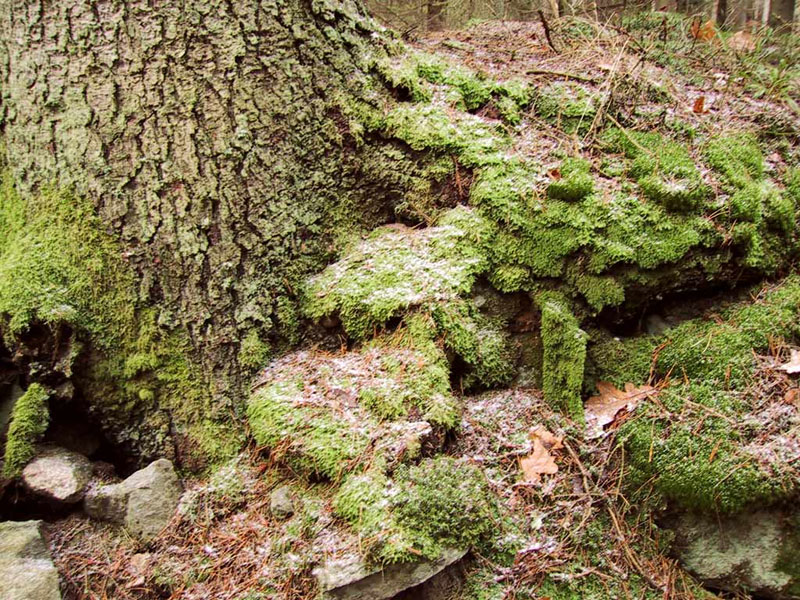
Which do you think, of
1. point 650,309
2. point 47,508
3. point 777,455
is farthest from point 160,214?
point 777,455

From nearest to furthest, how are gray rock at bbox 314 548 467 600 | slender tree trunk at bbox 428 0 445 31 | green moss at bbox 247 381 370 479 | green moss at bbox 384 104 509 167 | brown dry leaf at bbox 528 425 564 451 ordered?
gray rock at bbox 314 548 467 600, green moss at bbox 247 381 370 479, brown dry leaf at bbox 528 425 564 451, green moss at bbox 384 104 509 167, slender tree trunk at bbox 428 0 445 31

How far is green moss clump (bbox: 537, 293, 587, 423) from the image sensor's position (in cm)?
278

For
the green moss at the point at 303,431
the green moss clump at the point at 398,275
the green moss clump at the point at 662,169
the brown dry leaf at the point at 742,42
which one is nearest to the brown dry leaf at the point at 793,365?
the green moss clump at the point at 662,169

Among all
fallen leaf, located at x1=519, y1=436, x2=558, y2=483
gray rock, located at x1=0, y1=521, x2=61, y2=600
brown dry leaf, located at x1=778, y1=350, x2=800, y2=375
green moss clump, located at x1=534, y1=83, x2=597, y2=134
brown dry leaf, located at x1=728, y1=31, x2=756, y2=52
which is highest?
brown dry leaf, located at x1=728, y1=31, x2=756, y2=52

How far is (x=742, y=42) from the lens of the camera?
524 centimetres

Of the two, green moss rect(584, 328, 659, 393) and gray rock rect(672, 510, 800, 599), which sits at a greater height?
green moss rect(584, 328, 659, 393)

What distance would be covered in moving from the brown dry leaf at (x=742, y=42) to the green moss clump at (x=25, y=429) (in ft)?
18.8

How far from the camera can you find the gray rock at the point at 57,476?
257 centimetres

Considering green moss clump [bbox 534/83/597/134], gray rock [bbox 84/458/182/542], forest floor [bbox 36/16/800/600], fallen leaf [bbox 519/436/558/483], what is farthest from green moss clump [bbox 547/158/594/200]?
gray rock [bbox 84/458/182/542]

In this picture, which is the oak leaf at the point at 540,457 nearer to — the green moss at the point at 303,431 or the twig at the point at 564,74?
the green moss at the point at 303,431

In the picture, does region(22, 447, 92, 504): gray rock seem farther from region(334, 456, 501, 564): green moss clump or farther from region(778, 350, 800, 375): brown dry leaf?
region(778, 350, 800, 375): brown dry leaf

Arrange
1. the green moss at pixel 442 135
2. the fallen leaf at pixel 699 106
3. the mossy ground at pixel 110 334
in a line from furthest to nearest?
the fallen leaf at pixel 699 106 → the green moss at pixel 442 135 → the mossy ground at pixel 110 334

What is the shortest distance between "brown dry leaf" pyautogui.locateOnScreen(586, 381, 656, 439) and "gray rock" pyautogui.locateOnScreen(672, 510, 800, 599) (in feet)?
1.74

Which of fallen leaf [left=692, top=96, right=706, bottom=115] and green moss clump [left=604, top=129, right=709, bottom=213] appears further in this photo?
fallen leaf [left=692, top=96, right=706, bottom=115]
